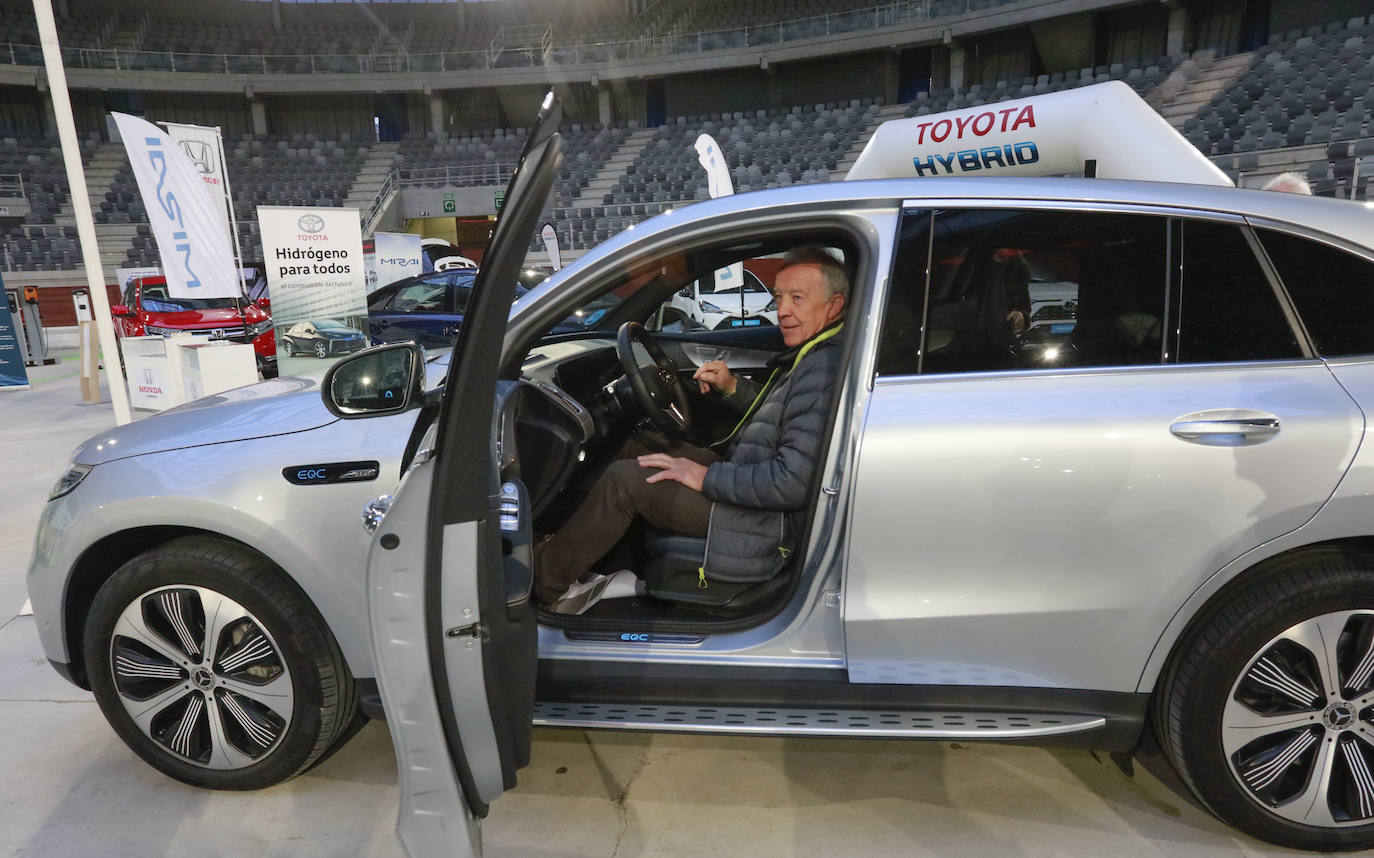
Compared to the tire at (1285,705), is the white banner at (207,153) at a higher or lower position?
higher

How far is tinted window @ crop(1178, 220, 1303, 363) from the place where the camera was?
5.79ft

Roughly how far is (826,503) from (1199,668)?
90cm

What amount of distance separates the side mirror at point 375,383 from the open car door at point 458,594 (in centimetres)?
50

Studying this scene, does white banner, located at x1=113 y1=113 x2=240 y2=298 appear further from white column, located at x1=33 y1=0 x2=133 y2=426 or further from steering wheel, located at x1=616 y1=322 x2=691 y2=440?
steering wheel, located at x1=616 y1=322 x2=691 y2=440

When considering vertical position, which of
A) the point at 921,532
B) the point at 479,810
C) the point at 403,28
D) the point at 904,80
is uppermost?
the point at 403,28

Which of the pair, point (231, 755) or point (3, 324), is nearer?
point (231, 755)

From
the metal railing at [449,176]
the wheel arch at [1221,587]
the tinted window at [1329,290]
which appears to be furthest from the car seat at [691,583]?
the metal railing at [449,176]

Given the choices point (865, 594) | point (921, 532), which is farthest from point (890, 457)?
point (865, 594)

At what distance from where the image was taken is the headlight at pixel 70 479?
2164 millimetres

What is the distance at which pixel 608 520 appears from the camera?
2.17 meters

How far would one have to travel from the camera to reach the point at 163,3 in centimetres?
2850

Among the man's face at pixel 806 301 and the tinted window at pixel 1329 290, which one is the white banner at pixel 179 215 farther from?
the tinted window at pixel 1329 290

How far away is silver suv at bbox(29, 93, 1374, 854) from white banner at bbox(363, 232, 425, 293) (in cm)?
1110

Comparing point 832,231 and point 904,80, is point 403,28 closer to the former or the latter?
point 904,80
